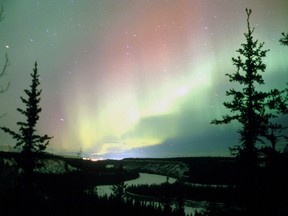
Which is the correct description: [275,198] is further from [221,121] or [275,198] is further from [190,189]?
[190,189]

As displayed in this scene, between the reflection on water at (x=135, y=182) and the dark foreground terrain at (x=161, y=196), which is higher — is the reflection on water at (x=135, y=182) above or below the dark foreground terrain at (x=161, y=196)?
below

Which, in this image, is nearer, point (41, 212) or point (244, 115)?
point (41, 212)

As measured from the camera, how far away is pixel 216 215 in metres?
18.1

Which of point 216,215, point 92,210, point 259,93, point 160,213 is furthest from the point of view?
point 259,93

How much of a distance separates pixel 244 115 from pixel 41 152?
61.7ft

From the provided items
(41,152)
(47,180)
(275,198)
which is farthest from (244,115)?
(47,180)

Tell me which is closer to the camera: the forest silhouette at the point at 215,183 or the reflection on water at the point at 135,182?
the forest silhouette at the point at 215,183

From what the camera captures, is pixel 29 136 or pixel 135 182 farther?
pixel 135 182

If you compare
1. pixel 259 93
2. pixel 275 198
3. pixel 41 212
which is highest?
pixel 259 93

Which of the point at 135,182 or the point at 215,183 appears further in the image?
the point at 135,182

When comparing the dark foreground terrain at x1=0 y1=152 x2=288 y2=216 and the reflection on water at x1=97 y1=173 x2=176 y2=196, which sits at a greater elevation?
the dark foreground terrain at x1=0 y1=152 x2=288 y2=216

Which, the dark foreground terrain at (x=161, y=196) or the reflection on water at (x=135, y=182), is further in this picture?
the reflection on water at (x=135, y=182)

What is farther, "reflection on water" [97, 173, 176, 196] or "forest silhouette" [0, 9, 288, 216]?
"reflection on water" [97, 173, 176, 196]

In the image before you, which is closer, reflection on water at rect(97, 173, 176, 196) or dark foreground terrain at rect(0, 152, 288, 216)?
dark foreground terrain at rect(0, 152, 288, 216)
